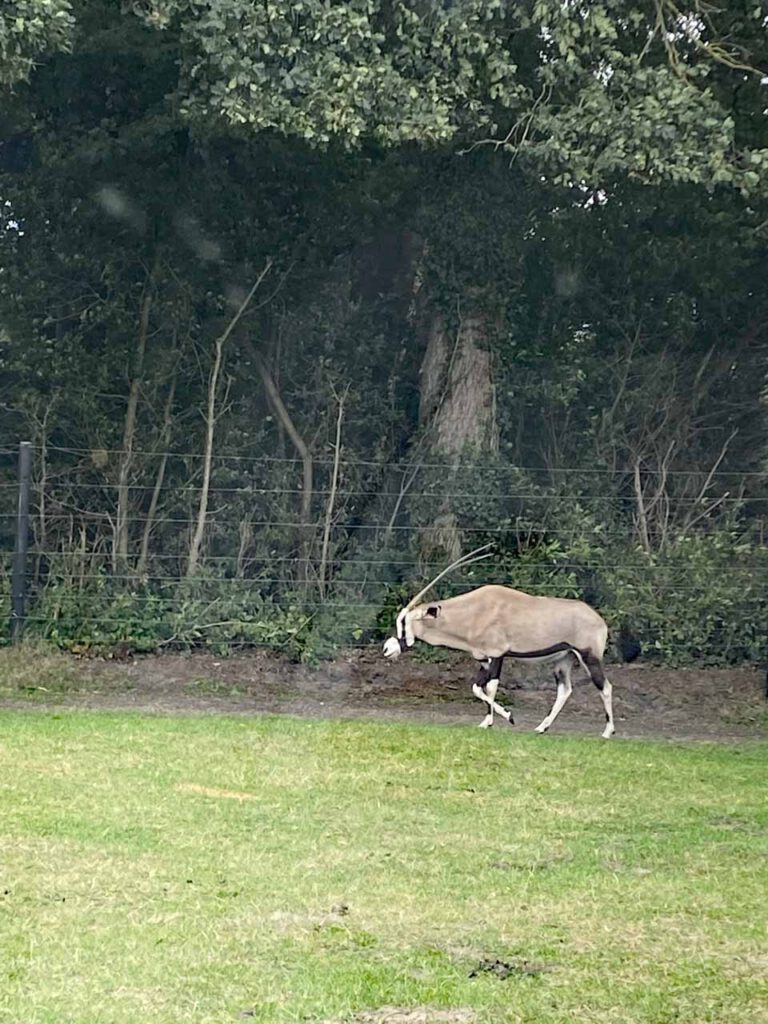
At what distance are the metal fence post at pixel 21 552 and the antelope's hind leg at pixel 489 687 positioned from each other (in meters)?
4.55

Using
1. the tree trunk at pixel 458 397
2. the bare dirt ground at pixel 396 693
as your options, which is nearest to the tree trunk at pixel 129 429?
the bare dirt ground at pixel 396 693

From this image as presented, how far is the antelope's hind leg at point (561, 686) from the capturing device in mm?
12216

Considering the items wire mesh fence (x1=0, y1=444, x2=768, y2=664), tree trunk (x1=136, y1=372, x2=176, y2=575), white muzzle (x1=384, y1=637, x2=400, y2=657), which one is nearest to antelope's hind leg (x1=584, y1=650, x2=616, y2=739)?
white muzzle (x1=384, y1=637, x2=400, y2=657)

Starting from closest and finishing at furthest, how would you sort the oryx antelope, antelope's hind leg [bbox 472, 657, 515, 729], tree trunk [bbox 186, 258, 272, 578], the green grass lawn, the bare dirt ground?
the green grass lawn
antelope's hind leg [bbox 472, 657, 515, 729]
the oryx antelope
the bare dirt ground
tree trunk [bbox 186, 258, 272, 578]

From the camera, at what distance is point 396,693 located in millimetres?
14438

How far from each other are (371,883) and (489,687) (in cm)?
594

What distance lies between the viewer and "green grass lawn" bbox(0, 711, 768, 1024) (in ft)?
16.4

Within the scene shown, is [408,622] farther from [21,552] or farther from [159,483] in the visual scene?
[159,483]

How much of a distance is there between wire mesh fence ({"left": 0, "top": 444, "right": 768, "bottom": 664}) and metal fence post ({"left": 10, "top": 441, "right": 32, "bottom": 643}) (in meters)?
0.12

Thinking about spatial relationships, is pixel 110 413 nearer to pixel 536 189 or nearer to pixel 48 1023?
pixel 536 189

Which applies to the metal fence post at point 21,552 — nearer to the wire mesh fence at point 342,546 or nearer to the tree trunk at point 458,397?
the wire mesh fence at point 342,546

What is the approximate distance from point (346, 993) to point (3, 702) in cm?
862

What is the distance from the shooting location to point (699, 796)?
906 centimetres

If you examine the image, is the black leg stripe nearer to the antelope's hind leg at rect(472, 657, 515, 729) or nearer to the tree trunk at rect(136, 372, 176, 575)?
the antelope's hind leg at rect(472, 657, 515, 729)
